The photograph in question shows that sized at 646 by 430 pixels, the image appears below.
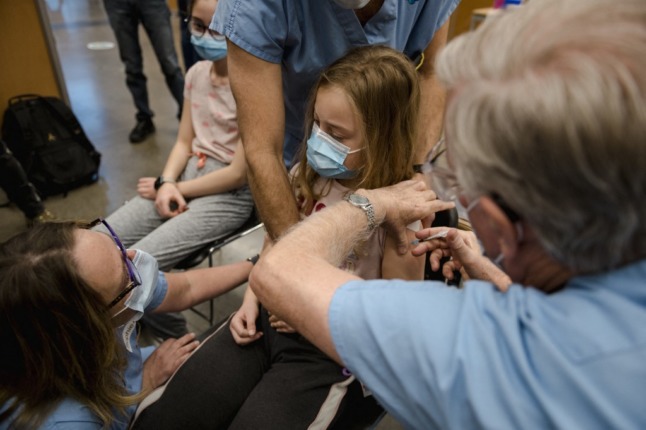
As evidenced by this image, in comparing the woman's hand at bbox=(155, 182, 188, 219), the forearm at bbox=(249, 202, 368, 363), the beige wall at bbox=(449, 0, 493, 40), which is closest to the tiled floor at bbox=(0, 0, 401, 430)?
the woman's hand at bbox=(155, 182, 188, 219)

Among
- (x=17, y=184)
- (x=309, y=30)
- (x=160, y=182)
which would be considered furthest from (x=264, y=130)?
(x=17, y=184)

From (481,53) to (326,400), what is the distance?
796mm

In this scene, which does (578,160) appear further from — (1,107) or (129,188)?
(1,107)

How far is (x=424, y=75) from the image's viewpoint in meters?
1.42

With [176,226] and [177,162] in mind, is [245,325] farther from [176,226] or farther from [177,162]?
[177,162]

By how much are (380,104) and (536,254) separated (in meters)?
0.63

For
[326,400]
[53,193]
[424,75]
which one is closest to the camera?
[326,400]

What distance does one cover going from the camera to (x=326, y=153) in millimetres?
1084

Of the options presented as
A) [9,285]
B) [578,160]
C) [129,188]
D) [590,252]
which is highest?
[578,160]

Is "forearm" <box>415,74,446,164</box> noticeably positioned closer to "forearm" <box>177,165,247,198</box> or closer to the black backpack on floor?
"forearm" <box>177,165,247,198</box>

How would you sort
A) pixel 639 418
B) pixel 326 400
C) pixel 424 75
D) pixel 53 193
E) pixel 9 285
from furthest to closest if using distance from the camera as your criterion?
pixel 53 193, pixel 424 75, pixel 326 400, pixel 9 285, pixel 639 418

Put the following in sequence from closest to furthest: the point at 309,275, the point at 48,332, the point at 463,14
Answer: the point at 309,275 → the point at 48,332 → the point at 463,14

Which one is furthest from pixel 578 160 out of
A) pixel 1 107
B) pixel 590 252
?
pixel 1 107

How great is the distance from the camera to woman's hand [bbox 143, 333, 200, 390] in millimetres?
1085
